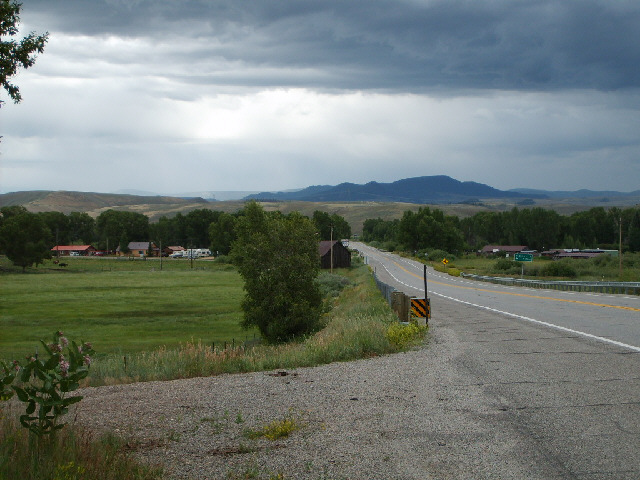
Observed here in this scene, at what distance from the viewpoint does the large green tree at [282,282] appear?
32594mm

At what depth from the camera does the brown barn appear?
100312 mm

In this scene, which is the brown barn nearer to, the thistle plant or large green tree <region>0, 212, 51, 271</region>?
large green tree <region>0, 212, 51, 271</region>

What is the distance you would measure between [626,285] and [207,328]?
2473 centimetres

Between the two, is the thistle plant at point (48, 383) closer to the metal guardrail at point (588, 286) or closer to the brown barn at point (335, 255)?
the metal guardrail at point (588, 286)

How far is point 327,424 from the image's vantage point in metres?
Result: 7.74

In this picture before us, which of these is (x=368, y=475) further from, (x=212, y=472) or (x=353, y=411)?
(x=353, y=411)

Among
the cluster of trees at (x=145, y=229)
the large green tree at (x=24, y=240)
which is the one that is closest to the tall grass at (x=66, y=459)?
the large green tree at (x=24, y=240)

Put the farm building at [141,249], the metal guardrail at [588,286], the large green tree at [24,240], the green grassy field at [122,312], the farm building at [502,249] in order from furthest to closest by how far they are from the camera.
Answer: the farm building at [141,249]
the farm building at [502,249]
the large green tree at [24,240]
the metal guardrail at [588,286]
the green grassy field at [122,312]

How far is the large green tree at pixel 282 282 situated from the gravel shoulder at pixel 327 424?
21.3 m

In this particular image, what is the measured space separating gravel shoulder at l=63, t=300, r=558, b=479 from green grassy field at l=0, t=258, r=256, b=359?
35.6 feet

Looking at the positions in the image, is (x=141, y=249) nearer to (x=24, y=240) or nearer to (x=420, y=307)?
(x=24, y=240)

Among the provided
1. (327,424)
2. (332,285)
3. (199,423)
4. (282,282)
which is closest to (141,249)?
(332,285)

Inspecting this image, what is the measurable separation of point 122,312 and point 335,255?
56447mm

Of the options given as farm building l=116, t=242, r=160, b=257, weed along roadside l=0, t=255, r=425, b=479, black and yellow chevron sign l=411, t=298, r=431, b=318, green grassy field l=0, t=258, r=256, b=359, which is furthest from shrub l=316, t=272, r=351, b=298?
farm building l=116, t=242, r=160, b=257
